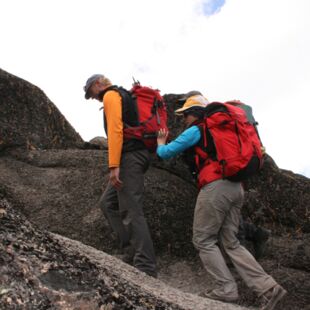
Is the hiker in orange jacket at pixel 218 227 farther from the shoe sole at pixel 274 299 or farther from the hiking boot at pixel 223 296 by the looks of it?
the shoe sole at pixel 274 299

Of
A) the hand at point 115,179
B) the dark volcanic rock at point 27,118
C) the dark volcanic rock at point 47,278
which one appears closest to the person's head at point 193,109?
the hand at point 115,179

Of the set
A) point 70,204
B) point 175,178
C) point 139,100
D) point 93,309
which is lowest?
point 93,309

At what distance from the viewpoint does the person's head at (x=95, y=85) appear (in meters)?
11.0

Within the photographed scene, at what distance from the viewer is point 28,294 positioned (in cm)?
403

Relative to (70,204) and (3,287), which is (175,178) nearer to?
(70,204)

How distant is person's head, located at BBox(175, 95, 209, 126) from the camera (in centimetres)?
1042

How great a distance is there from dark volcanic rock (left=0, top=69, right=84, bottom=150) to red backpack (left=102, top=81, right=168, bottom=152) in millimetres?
5564

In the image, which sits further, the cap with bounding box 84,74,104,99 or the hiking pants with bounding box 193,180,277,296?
the cap with bounding box 84,74,104,99

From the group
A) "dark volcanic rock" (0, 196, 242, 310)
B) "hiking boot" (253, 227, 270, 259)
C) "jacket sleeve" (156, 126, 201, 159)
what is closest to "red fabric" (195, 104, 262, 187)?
"jacket sleeve" (156, 126, 201, 159)

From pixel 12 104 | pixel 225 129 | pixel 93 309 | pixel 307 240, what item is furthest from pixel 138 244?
pixel 12 104

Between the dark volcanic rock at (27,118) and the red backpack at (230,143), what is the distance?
7.05m

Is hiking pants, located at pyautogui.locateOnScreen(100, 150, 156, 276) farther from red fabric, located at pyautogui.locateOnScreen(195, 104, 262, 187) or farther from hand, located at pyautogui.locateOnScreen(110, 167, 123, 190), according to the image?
red fabric, located at pyautogui.locateOnScreen(195, 104, 262, 187)

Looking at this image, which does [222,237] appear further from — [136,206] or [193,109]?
[193,109]

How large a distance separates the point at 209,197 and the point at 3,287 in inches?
243
